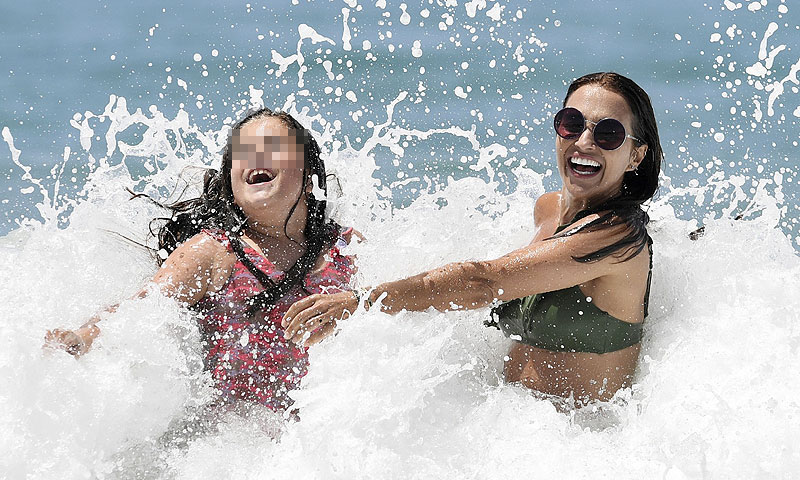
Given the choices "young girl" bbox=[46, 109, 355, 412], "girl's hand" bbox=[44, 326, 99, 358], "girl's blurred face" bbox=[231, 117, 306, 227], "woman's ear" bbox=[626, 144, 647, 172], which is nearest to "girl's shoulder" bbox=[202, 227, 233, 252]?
"young girl" bbox=[46, 109, 355, 412]

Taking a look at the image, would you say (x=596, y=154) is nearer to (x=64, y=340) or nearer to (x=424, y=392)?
(x=424, y=392)

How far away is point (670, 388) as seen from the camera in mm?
3070

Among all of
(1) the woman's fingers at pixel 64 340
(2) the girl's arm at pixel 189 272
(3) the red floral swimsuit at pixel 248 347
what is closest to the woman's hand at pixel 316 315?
(3) the red floral swimsuit at pixel 248 347

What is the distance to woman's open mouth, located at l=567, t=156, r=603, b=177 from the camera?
3035 mm

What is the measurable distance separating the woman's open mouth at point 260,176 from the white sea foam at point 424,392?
0.40 m

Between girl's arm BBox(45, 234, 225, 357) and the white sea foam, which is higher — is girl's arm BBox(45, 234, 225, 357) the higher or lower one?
the higher one

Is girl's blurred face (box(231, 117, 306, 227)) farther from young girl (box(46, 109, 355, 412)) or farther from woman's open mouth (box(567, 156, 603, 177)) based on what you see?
woman's open mouth (box(567, 156, 603, 177))

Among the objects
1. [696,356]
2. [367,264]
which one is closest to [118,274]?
[367,264]

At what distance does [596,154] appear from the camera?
3.01m

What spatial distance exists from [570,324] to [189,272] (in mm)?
1263

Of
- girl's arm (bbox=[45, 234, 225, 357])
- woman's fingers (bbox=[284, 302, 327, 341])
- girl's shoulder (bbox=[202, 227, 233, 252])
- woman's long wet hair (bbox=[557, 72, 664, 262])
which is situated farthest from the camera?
girl's shoulder (bbox=[202, 227, 233, 252])

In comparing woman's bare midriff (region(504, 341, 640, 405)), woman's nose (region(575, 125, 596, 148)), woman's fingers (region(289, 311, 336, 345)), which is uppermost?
woman's nose (region(575, 125, 596, 148))

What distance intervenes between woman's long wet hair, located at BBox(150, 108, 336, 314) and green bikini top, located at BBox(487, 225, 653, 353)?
77cm

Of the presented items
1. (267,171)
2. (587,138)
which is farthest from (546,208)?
(267,171)
